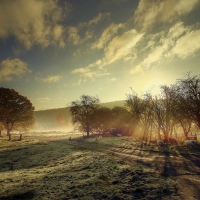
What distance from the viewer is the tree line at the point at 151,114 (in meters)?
34.3

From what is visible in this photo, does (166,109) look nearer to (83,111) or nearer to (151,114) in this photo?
(151,114)

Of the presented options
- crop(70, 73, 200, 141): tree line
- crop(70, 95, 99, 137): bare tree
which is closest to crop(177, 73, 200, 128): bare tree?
crop(70, 73, 200, 141): tree line

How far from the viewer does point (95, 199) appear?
10266mm

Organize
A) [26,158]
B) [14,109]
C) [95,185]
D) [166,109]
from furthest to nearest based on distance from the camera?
[14,109] → [166,109] → [26,158] → [95,185]

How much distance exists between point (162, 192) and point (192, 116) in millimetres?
28053

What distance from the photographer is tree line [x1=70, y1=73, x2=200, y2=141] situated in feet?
113

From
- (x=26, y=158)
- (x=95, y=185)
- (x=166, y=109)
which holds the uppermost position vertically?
(x=166, y=109)

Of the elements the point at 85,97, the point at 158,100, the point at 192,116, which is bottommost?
the point at 192,116

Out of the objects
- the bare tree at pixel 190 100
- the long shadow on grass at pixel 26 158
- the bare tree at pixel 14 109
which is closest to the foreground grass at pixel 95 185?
the long shadow on grass at pixel 26 158

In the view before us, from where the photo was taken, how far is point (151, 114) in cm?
4928

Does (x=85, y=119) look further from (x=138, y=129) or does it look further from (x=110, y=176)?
(x=110, y=176)

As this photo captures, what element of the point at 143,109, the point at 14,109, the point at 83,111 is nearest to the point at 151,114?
the point at 143,109

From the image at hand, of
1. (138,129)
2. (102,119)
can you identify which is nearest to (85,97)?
(102,119)

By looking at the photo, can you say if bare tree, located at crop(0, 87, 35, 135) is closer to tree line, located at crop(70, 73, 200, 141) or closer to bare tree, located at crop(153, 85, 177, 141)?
tree line, located at crop(70, 73, 200, 141)
